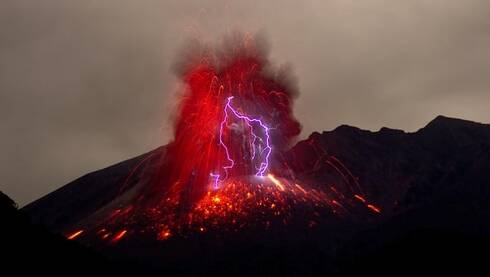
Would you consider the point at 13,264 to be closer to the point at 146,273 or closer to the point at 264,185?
the point at 146,273

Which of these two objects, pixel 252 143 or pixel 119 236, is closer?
pixel 119 236

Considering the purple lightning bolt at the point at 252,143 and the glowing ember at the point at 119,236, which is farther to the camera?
the purple lightning bolt at the point at 252,143

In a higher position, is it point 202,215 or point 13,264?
point 202,215

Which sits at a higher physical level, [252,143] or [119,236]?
[252,143]

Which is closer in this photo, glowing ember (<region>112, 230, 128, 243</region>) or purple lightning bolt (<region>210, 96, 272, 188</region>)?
glowing ember (<region>112, 230, 128, 243</region>)

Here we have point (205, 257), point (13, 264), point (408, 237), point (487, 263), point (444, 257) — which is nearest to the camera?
point (13, 264)

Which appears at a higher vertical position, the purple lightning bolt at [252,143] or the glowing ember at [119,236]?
the purple lightning bolt at [252,143]

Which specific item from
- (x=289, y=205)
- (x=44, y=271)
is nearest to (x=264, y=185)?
(x=289, y=205)

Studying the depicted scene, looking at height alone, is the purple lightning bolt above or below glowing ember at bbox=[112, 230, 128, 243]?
above

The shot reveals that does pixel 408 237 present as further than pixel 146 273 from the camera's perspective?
No

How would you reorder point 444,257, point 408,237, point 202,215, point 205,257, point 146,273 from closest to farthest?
point 444,257 → point 408,237 → point 146,273 → point 205,257 → point 202,215

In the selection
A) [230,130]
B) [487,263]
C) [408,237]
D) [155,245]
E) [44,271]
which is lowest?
[44,271]
